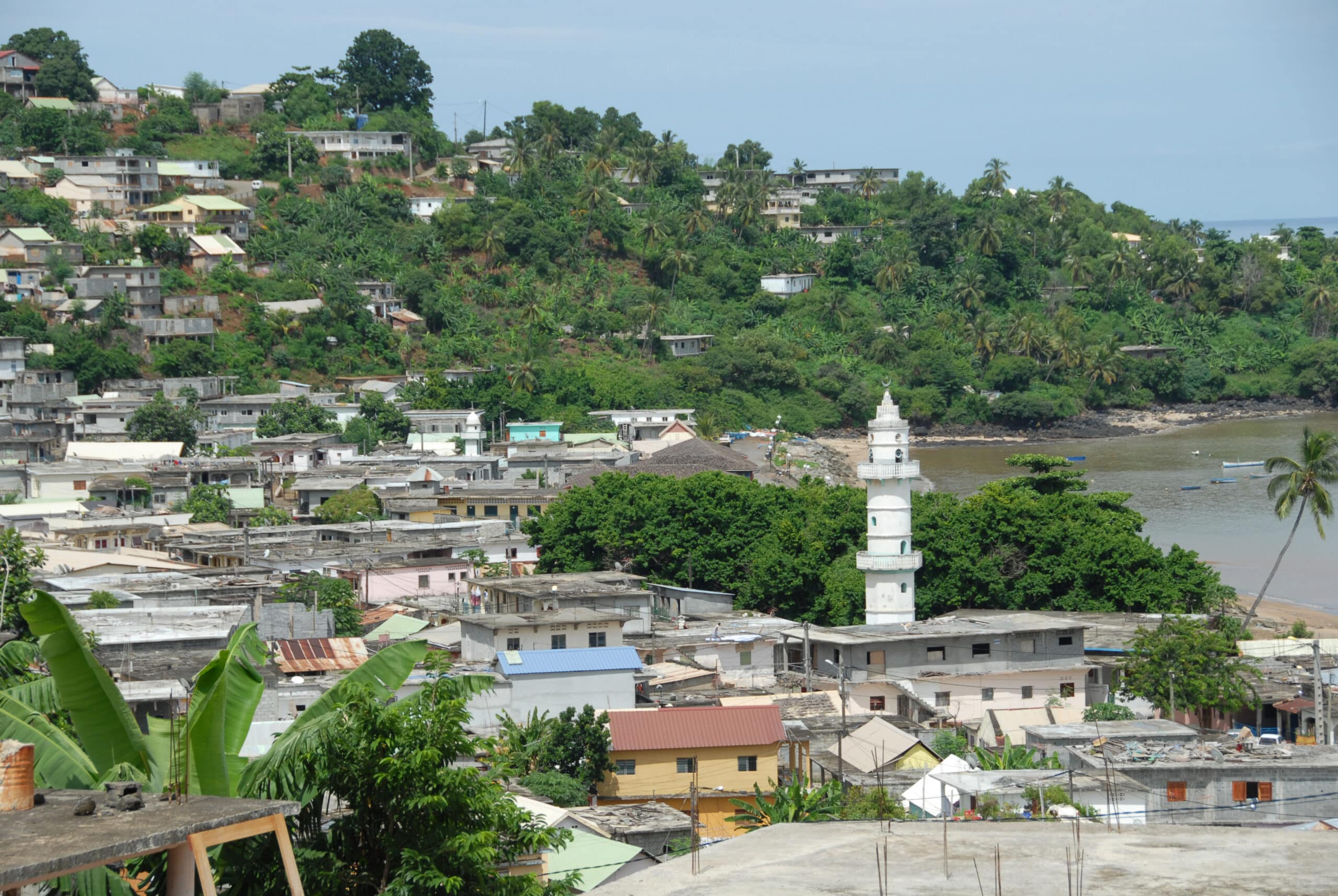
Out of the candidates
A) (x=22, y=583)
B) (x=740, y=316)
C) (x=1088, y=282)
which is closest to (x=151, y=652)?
(x=22, y=583)

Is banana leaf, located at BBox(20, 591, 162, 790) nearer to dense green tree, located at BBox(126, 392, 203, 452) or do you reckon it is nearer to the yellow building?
the yellow building

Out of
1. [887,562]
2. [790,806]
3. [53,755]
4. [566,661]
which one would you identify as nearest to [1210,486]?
[887,562]

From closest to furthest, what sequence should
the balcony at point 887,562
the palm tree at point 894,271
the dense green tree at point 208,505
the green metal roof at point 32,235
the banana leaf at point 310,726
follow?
the banana leaf at point 310,726 → the balcony at point 887,562 → the dense green tree at point 208,505 → the green metal roof at point 32,235 → the palm tree at point 894,271

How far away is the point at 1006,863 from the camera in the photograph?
32.0ft

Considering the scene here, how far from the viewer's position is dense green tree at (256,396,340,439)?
5694cm

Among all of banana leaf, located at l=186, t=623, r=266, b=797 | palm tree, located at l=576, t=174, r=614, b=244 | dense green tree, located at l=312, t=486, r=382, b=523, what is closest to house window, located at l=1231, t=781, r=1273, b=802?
banana leaf, located at l=186, t=623, r=266, b=797

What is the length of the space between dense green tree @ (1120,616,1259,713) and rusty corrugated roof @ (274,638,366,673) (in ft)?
38.2

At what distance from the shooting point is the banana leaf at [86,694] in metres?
8.70

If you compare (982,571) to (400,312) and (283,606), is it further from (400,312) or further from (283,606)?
(400,312)

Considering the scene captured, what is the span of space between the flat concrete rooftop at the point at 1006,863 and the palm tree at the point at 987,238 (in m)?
80.9

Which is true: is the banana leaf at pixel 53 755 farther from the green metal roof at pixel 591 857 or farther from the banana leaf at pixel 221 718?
the green metal roof at pixel 591 857

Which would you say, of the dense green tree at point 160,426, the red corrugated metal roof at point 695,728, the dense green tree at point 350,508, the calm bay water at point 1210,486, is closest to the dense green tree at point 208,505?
the dense green tree at point 350,508

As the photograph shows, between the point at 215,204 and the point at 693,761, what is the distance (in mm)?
A: 58573

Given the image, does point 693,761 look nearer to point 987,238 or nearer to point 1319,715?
point 1319,715
